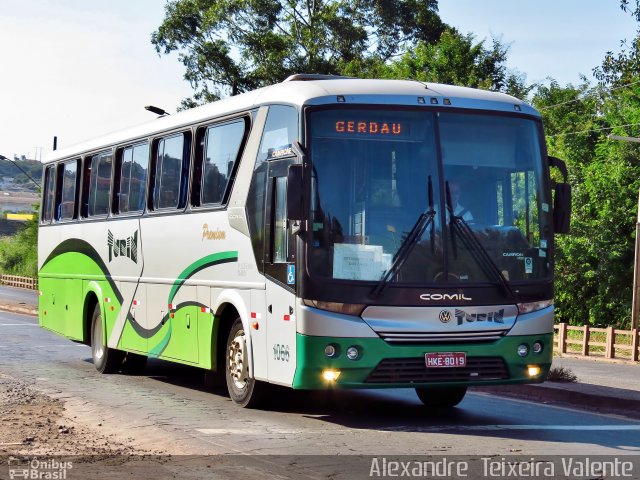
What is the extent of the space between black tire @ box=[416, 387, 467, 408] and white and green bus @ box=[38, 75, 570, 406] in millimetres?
25

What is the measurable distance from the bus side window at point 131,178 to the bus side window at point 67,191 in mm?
2332

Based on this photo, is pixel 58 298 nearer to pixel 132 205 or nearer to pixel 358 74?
pixel 132 205

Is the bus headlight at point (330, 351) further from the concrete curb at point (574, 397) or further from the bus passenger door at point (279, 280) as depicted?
the concrete curb at point (574, 397)

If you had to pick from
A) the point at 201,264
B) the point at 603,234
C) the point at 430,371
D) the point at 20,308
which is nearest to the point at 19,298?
the point at 20,308

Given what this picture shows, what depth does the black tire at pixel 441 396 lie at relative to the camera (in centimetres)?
1480

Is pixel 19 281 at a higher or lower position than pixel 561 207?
lower

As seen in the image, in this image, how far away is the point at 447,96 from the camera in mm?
13344

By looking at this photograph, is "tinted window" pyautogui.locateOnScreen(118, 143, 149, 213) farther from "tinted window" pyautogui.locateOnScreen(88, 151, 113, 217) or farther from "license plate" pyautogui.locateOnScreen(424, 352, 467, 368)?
"license plate" pyautogui.locateOnScreen(424, 352, 467, 368)

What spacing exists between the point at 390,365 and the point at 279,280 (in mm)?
1491

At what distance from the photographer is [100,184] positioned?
19812 mm

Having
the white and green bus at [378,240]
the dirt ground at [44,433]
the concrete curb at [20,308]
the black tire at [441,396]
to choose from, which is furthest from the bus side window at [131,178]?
the concrete curb at [20,308]

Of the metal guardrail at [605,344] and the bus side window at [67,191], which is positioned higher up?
the bus side window at [67,191]

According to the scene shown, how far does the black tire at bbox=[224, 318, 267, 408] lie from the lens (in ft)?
45.8

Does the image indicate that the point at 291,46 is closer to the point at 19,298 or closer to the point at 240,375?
the point at 19,298
